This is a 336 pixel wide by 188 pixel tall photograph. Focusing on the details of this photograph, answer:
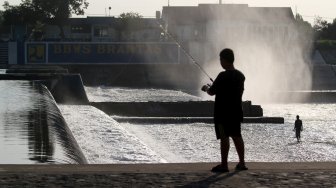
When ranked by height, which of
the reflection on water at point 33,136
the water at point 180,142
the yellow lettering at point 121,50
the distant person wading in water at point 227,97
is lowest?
the water at point 180,142

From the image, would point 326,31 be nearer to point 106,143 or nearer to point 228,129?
point 106,143

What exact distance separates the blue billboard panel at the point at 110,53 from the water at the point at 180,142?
35990mm

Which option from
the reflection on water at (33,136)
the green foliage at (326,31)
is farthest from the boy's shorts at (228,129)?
the green foliage at (326,31)

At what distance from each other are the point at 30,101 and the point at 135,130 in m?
4.71

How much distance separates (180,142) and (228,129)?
613 inches

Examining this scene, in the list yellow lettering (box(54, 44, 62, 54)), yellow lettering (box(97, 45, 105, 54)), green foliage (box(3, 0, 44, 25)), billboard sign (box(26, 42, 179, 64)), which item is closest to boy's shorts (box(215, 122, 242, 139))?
billboard sign (box(26, 42, 179, 64))

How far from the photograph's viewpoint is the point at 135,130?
28.9 m

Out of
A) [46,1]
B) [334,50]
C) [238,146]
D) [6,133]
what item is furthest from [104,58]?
[238,146]

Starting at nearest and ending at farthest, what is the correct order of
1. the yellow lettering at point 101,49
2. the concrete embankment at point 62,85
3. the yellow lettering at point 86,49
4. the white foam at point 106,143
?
1. the white foam at point 106,143
2. the concrete embankment at point 62,85
3. the yellow lettering at point 101,49
4. the yellow lettering at point 86,49

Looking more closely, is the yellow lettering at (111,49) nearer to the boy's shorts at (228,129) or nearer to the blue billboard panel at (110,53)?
the blue billboard panel at (110,53)

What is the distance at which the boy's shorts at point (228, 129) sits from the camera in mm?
10359

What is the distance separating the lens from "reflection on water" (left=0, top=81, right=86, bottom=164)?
12.9 metres

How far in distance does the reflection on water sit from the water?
2.93ft

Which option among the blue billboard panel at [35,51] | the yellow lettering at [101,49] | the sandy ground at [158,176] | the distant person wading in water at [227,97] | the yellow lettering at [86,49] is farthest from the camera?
the yellow lettering at [86,49]
